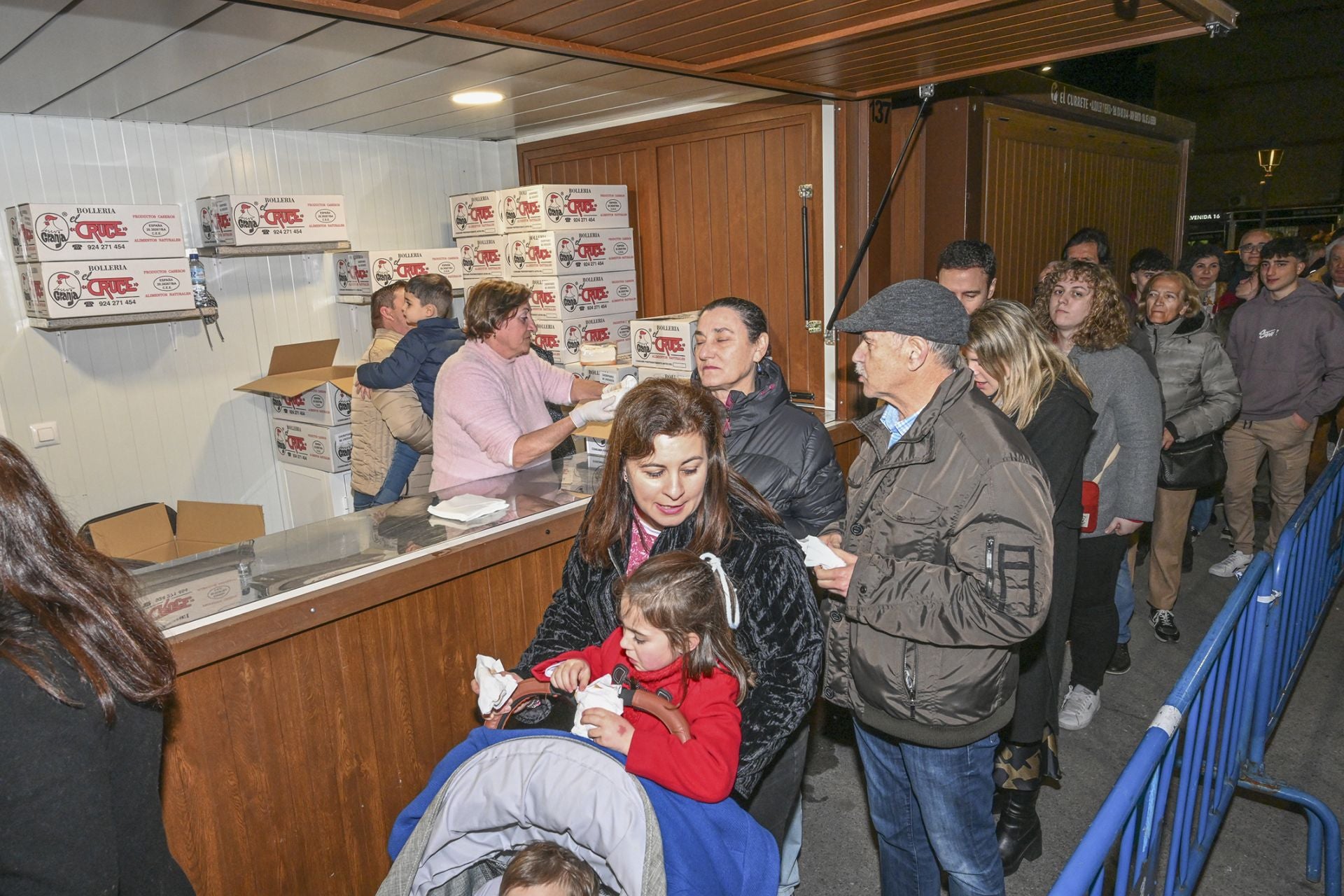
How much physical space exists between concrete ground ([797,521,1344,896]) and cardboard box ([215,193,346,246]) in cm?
423

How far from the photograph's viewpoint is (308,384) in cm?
514

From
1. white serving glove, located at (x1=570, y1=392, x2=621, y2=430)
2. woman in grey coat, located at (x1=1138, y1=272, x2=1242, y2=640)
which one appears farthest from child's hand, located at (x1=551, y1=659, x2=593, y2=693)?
woman in grey coat, located at (x1=1138, y1=272, x2=1242, y2=640)

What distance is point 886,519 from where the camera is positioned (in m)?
1.88

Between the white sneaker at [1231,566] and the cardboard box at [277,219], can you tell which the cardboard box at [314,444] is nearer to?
the cardboard box at [277,219]

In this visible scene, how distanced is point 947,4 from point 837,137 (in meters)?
1.78

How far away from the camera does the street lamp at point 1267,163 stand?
1473 centimetres

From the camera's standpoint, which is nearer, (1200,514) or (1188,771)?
(1188,771)

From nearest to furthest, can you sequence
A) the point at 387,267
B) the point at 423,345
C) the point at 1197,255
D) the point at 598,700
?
the point at 598,700, the point at 423,345, the point at 387,267, the point at 1197,255

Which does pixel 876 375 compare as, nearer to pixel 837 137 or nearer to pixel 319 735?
pixel 319 735

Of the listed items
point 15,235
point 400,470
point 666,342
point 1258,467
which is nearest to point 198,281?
point 15,235

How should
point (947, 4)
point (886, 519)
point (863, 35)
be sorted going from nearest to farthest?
point (886, 519) → point (947, 4) → point (863, 35)

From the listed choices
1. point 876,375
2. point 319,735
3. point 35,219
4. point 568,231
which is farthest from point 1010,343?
point 35,219

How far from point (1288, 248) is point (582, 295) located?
4008 mm

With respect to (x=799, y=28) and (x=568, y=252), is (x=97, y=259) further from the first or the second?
(x=799, y=28)
